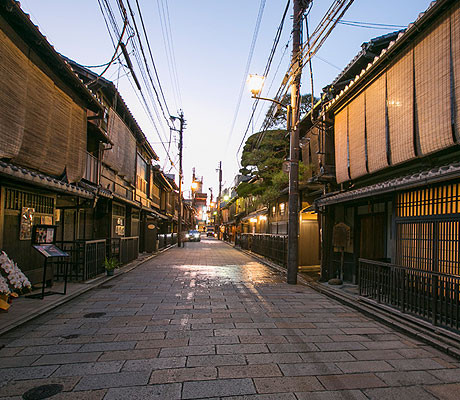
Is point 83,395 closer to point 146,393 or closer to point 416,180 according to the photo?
point 146,393

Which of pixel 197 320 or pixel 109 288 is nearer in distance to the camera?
pixel 197 320

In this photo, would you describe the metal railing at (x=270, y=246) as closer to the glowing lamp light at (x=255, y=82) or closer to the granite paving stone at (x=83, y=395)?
the glowing lamp light at (x=255, y=82)

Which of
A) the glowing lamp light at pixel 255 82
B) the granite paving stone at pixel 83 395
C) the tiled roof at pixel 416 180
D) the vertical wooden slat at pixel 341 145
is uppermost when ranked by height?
the glowing lamp light at pixel 255 82

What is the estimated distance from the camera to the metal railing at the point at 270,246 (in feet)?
51.5

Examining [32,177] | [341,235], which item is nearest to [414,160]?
[341,235]

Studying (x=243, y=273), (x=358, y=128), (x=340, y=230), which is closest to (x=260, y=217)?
(x=243, y=273)

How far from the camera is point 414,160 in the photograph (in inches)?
295

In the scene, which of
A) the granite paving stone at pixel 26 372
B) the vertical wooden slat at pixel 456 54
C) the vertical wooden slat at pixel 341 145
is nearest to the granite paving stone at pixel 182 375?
the granite paving stone at pixel 26 372

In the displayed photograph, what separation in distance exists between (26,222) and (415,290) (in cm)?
1005

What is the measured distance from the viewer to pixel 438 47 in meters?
6.33

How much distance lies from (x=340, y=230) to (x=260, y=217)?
1592 centimetres

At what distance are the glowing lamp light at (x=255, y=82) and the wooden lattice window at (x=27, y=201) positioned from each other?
8059mm

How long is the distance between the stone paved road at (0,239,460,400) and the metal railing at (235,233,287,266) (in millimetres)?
7758

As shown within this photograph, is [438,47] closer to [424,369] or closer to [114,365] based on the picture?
[424,369]
